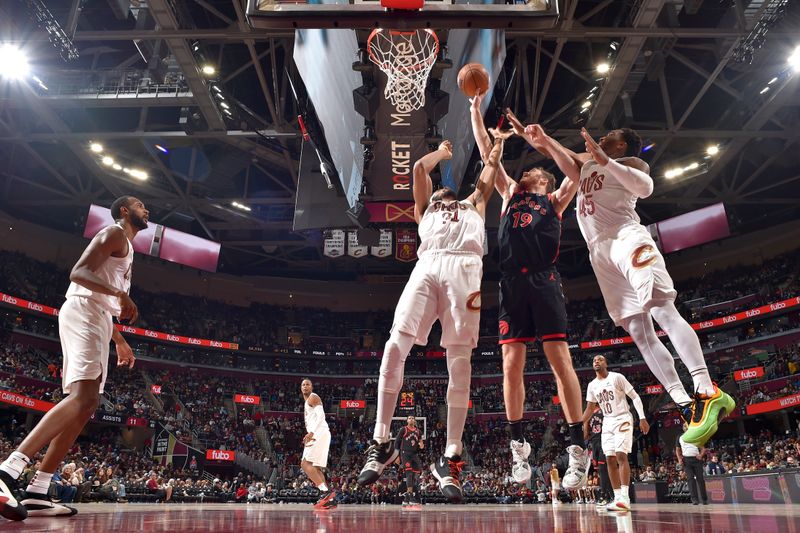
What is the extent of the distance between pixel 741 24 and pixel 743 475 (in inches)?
410

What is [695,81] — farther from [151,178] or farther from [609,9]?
[151,178]

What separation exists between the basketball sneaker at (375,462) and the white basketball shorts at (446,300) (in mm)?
755

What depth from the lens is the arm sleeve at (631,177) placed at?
4035 millimetres

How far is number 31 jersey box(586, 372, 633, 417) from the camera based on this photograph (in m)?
7.68

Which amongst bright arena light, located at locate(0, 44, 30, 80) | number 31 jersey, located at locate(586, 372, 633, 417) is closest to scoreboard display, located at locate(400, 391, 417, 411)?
number 31 jersey, located at locate(586, 372, 633, 417)

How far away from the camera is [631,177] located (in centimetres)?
405

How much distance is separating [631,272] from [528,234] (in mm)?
1066

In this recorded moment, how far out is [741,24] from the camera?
13.5 metres

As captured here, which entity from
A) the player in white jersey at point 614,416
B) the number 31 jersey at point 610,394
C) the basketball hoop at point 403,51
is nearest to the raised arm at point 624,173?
the player in white jersey at point 614,416

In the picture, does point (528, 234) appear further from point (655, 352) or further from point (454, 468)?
point (454, 468)

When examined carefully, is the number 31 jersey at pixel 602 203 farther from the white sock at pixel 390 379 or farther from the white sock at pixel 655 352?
the white sock at pixel 390 379

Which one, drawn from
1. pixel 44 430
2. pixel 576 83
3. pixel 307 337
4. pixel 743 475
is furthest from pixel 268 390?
pixel 44 430

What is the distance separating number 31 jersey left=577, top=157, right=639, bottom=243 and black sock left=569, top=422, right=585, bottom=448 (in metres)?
1.51

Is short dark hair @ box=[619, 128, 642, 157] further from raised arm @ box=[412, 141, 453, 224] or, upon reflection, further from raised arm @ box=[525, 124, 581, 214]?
raised arm @ box=[412, 141, 453, 224]
